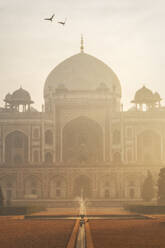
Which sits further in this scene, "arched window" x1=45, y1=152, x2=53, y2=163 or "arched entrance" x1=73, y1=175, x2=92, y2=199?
"arched window" x1=45, y1=152, x2=53, y2=163

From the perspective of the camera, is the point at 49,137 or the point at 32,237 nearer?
the point at 32,237

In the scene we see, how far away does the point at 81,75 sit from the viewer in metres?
50.4

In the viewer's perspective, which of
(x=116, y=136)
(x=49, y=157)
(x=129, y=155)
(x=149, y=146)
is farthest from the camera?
(x=149, y=146)

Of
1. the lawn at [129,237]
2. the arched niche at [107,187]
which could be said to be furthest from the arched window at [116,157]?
the lawn at [129,237]

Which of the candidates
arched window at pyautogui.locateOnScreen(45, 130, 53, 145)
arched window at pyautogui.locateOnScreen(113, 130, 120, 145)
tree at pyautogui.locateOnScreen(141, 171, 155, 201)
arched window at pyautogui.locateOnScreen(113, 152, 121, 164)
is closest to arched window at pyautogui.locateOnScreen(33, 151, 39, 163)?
arched window at pyautogui.locateOnScreen(45, 130, 53, 145)

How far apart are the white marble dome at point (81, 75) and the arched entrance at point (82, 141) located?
12.8ft

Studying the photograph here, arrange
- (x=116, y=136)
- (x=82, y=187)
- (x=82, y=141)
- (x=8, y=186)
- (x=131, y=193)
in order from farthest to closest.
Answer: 1. (x=82, y=141)
2. (x=116, y=136)
3. (x=131, y=193)
4. (x=82, y=187)
5. (x=8, y=186)

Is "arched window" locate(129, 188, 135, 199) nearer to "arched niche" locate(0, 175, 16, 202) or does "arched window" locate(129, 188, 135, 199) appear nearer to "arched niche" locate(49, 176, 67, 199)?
"arched niche" locate(49, 176, 67, 199)

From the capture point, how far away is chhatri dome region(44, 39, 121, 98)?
49.9 meters

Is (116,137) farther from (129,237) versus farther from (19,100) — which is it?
(129,237)

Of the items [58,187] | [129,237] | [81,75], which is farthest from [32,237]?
[81,75]

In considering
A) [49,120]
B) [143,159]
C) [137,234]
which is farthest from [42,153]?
[137,234]

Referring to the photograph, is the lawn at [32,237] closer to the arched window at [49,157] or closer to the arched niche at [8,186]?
the arched niche at [8,186]

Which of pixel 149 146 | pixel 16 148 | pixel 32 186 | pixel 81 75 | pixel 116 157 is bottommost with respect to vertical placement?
pixel 32 186
